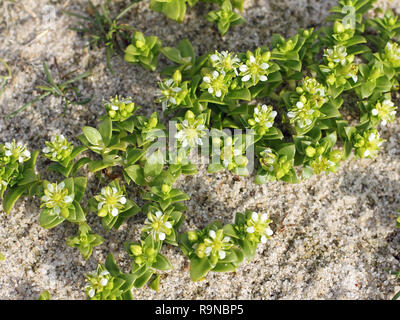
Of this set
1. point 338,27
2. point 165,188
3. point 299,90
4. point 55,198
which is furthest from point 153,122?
point 338,27

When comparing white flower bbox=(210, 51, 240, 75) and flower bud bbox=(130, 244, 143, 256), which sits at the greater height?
white flower bbox=(210, 51, 240, 75)

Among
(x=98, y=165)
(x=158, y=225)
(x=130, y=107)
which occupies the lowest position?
(x=158, y=225)

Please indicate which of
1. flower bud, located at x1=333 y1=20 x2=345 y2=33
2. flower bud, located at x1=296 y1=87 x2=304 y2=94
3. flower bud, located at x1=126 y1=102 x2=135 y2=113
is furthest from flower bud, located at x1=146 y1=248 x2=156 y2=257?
flower bud, located at x1=333 y1=20 x2=345 y2=33

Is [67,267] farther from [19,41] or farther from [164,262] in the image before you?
[19,41]

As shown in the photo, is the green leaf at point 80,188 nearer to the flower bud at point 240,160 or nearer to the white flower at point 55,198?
the white flower at point 55,198

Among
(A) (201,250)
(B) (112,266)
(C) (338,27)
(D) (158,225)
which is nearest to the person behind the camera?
(A) (201,250)

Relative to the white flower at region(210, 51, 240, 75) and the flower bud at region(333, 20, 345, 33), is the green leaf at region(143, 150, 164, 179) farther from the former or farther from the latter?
the flower bud at region(333, 20, 345, 33)

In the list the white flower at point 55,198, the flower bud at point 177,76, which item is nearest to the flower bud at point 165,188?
the white flower at point 55,198

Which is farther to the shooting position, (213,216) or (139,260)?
(213,216)

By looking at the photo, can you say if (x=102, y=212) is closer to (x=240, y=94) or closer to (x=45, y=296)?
(x=45, y=296)
